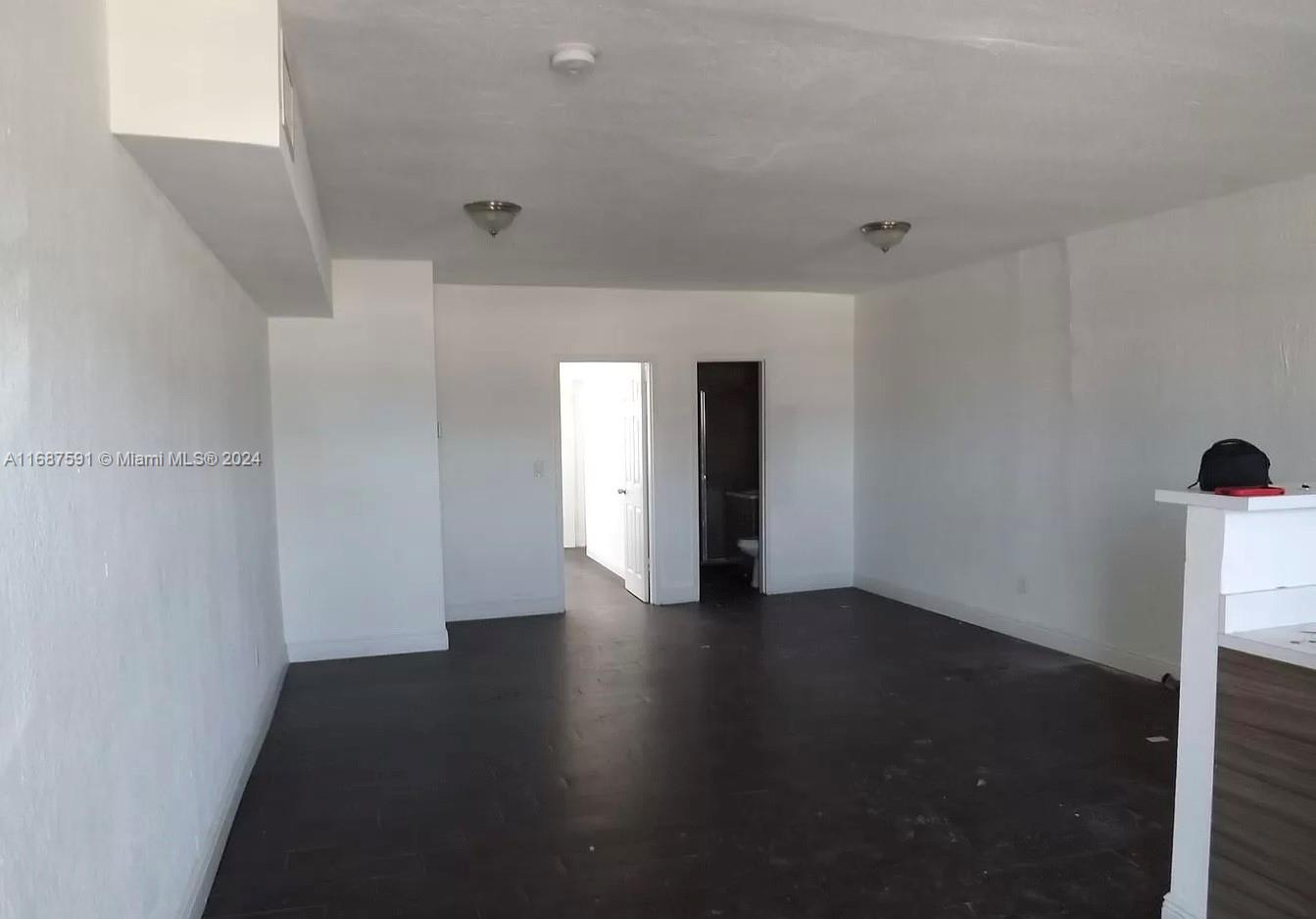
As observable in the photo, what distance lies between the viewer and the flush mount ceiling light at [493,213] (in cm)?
394

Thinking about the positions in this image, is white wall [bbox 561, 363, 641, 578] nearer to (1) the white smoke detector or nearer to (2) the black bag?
(1) the white smoke detector

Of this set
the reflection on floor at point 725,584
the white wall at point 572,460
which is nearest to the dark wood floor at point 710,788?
the reflection on floor at point 725,584

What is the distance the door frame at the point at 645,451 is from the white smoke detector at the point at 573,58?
4081mm

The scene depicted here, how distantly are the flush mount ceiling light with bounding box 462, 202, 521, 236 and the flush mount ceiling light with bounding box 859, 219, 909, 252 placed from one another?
75.0 inches

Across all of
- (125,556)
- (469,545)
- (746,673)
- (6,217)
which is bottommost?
(746,673)

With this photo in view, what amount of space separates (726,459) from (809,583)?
2.02 m

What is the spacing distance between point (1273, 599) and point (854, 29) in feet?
6.50

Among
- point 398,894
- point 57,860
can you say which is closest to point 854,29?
point 57,860

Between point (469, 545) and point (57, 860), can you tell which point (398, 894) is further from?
point (469, 545)

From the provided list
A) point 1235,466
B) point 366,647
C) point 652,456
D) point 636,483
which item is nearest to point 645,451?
point 652,456

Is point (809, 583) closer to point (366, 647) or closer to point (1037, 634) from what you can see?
point (1037, 634)

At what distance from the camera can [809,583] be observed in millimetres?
7402

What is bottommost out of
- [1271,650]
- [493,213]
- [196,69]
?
[1271,650]

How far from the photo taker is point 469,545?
6.39 m
